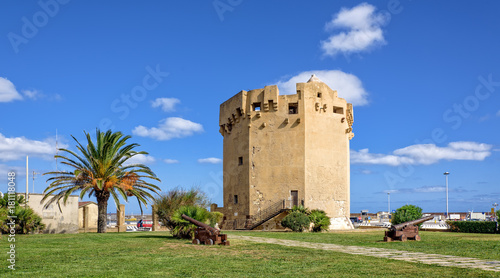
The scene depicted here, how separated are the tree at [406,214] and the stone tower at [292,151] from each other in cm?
382

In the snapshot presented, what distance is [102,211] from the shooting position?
23.6 meters

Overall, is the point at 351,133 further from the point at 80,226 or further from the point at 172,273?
the point at 172,273

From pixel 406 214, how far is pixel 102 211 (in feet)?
59.5

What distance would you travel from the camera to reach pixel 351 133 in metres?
34.0

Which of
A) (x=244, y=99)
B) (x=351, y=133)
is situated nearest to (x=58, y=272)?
(x=244, y=99)

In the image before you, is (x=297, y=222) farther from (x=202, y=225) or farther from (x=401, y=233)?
(x=202, y=225)

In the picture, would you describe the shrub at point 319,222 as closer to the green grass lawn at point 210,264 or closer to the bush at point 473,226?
the bush at point 473,226

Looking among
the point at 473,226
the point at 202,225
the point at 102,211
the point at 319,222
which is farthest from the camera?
the point at 319,222

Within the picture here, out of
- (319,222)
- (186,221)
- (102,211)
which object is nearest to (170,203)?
(186,221)

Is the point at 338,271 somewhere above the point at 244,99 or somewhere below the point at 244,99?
below

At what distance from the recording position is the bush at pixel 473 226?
25589 millimetres

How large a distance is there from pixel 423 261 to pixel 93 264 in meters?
7.06

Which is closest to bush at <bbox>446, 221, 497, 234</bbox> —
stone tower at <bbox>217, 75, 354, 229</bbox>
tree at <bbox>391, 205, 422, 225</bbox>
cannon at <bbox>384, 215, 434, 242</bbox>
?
tree at <bbox>391, 205, 422, 225</bbox>

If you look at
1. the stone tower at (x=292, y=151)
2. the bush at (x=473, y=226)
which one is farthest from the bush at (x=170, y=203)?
the bush at (x=473, y=226)
